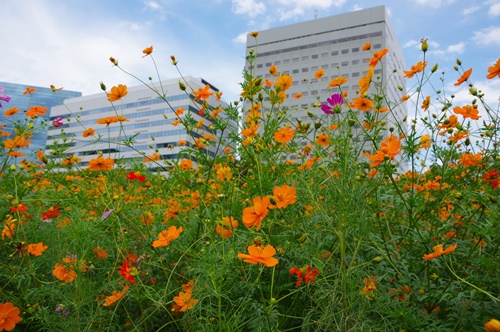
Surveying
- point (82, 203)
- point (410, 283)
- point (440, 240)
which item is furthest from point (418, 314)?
point (82, 203)

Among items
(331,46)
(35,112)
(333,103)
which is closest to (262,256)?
(333,103)

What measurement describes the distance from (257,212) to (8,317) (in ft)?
2.40

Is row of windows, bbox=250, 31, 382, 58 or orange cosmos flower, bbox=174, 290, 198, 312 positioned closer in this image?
orange cosmos flower, bbox=174, 290, 198, 312

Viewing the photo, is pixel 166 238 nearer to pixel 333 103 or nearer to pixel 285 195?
pixel 285 195

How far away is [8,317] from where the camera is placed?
0.95 meters

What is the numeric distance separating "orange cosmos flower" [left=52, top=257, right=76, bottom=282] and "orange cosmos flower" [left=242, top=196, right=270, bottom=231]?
0.56 meters

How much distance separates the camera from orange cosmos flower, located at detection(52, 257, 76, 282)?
40.8 inches

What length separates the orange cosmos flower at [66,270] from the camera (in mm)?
1036

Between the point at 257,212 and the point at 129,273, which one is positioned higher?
the point at 257,212

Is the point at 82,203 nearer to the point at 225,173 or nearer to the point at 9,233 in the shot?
the point at 9,233

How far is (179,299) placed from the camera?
922 mm

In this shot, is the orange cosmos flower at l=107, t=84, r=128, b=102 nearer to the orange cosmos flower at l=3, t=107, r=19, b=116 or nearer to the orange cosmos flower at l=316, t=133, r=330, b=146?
the orange cosmos flower at l=3, t=107, r=19, b=116

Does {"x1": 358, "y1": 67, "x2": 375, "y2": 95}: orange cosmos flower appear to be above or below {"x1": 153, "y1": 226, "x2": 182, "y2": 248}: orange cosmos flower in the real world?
above

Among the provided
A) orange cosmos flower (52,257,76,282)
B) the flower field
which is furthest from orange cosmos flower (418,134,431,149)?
orange cosmos flower (52,257,76,282)
